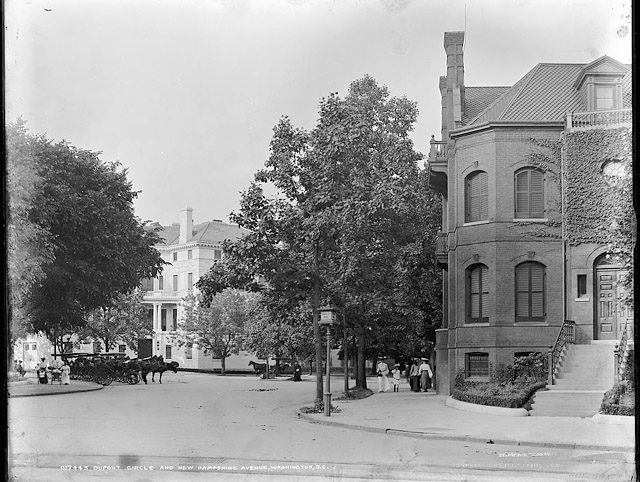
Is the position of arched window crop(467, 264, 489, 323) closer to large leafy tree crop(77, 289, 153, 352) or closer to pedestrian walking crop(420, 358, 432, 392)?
large leafy tree crop(77, 289, 153, 352)

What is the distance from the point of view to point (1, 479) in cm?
754

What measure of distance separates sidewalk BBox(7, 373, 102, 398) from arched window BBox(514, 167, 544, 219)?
7.74 meters

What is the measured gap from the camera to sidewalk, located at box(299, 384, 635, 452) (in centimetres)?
1145

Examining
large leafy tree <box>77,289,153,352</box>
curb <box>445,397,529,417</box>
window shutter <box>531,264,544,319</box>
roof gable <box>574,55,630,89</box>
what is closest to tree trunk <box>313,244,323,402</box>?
curb <box>445,397,529,417</box>

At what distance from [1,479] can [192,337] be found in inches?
250

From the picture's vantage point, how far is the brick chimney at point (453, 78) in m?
11.1

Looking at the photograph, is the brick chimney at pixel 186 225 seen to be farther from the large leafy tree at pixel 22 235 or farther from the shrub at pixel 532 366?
Answer: the shrub at pixel 532 366

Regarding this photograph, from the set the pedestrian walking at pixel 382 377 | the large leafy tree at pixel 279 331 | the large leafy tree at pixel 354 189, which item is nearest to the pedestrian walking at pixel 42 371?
the large leafy tree at pixel 279 331

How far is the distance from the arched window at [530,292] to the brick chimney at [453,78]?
3.16 m

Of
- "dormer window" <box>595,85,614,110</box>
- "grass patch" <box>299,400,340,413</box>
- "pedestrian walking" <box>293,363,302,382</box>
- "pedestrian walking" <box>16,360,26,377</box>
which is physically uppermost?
"dormer window" <box>595,85,614,110</box>

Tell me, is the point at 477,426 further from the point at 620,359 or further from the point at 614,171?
the point at 614,171

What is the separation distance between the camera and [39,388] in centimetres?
1193

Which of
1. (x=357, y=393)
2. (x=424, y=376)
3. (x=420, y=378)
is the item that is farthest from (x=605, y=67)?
(x=420, y=378)

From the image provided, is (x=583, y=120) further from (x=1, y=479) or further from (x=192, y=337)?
(x=1, y=479)
